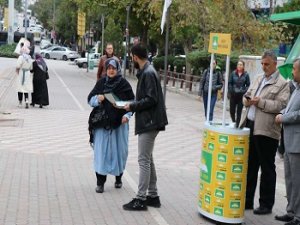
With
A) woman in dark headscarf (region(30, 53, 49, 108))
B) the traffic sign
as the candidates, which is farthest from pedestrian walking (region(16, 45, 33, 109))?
the traffic sign

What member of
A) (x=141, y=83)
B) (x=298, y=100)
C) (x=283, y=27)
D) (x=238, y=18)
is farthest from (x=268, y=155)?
(x=283, y=27)

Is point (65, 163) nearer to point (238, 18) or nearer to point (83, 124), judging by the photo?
point (83, 124)

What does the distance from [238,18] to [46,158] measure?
40.3 ft

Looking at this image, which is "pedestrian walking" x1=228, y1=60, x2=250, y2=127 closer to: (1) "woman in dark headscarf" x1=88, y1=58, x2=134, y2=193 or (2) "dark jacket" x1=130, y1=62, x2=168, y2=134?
(1) "woman in dark headscarf" x1=88, y1=58, x2=134, y2=193

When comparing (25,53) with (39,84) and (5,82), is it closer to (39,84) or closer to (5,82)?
(39,84)

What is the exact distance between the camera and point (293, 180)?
20.4 feet

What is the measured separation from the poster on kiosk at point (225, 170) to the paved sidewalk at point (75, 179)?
12.7 inches

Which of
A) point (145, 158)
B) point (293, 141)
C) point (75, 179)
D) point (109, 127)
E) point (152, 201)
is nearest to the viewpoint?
point (293, 141)

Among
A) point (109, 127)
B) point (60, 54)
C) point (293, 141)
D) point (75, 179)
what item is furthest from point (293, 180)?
point (60, 54)

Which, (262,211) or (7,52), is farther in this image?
(7,52)

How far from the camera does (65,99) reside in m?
21.5

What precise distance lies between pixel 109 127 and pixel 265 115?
206cm

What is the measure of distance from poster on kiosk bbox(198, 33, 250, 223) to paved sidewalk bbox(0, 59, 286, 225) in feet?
1.06

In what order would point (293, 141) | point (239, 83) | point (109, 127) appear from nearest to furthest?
point (293, 141) < point (109, 127) < point (239, 83)
